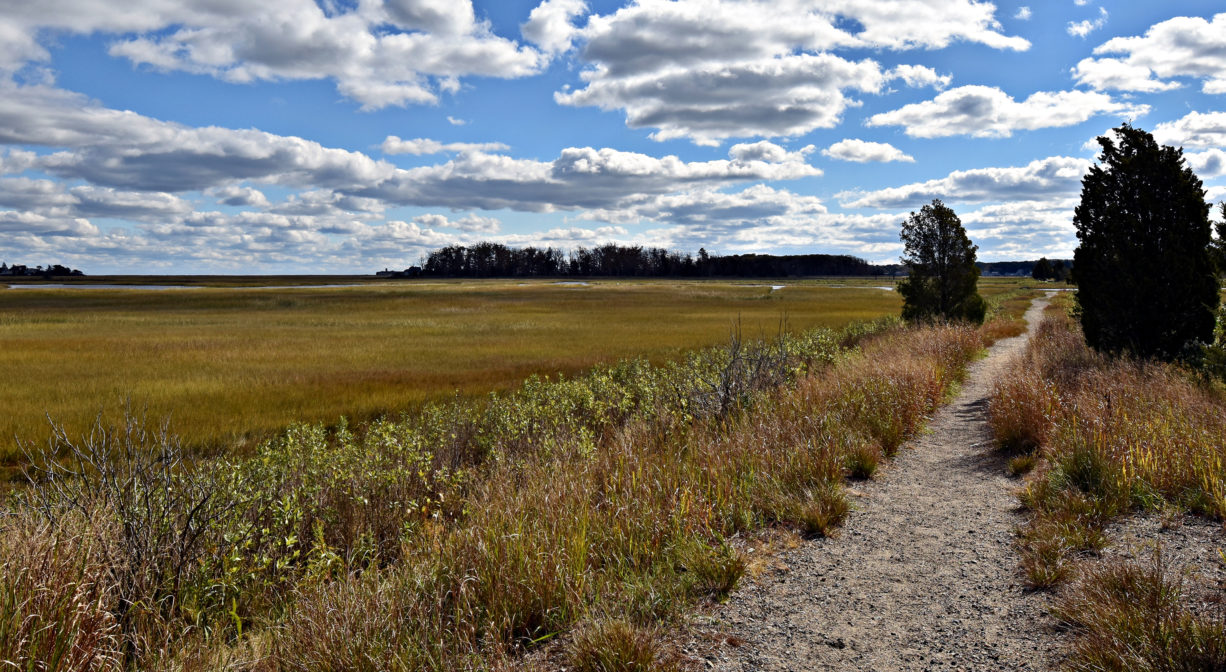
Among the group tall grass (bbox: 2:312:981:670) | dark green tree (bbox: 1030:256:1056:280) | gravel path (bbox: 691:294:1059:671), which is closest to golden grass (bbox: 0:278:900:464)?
tall grass (bbox: 2:312:981:670)

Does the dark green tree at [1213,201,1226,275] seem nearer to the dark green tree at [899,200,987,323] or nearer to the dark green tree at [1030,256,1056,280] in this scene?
the dark green tree at [899,200,987,323]

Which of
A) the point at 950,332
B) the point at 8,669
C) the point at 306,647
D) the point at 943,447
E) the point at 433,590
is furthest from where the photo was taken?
the point at 950,332

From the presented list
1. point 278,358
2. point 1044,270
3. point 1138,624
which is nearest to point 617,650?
point 1138,624

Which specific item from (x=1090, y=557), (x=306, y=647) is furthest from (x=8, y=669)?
(x=1090, y=557)

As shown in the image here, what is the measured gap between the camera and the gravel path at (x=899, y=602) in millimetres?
4289

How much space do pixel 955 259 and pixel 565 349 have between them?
16236 millimetres

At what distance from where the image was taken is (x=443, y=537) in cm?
685

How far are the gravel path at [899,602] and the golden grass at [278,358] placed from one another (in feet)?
19.2

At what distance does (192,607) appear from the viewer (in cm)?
529

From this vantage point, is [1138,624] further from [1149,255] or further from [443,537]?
[1149,255]

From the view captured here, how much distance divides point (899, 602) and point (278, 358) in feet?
82.1

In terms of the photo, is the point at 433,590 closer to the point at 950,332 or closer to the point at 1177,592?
the point at 1177,592

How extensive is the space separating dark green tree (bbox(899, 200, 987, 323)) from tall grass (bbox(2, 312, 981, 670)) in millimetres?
19185

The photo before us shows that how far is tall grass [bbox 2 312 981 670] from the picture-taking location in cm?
443
